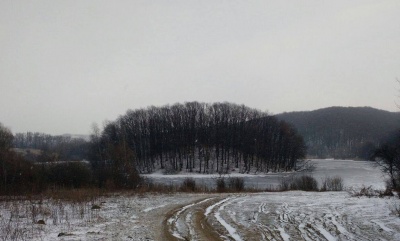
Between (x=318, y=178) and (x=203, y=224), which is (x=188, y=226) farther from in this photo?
(x=318, y=178)

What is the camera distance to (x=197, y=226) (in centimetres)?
1095

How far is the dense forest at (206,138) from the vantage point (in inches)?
3987

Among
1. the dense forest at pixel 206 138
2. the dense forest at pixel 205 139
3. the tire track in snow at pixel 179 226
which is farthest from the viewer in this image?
the dense forest at pixel 206 138

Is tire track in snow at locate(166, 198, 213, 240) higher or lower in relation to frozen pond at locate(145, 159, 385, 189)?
higher

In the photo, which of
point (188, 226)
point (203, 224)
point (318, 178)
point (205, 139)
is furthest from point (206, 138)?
point (188, 226)

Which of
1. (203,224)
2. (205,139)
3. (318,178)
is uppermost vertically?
(205,139)

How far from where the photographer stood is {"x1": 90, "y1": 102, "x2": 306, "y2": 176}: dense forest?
101 metres

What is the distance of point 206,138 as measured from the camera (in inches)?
4190

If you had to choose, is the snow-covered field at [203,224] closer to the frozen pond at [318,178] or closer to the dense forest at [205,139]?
the frozen pond at [318,178]

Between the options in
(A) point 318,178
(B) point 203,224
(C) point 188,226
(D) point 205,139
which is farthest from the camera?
(D) point 205,139

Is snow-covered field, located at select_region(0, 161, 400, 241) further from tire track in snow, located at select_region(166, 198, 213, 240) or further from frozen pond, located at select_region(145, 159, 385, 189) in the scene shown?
frozen pond, located at select_region(145, 159, 385, 189)

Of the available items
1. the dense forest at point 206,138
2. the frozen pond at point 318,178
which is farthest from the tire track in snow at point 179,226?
the dense forest at point 206,138

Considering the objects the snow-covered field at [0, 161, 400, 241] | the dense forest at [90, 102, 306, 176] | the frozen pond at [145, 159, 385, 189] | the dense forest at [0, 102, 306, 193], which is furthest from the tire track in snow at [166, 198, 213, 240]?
the dense forest at [90, 102, 306, 176]

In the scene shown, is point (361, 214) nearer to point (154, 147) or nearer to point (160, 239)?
point (160, 239)
